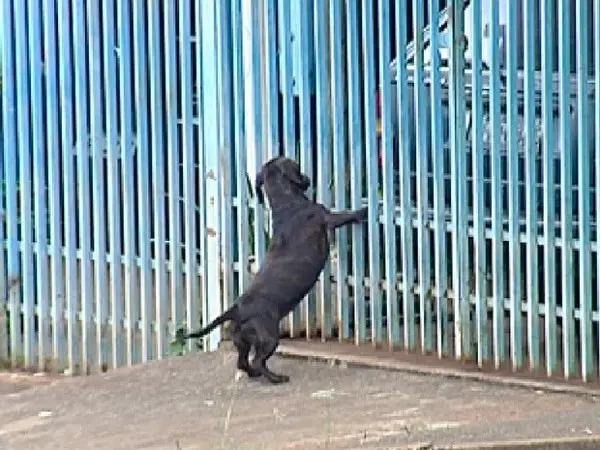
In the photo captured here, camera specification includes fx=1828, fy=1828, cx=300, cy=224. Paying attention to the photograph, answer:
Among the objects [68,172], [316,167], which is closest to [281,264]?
[316,167]

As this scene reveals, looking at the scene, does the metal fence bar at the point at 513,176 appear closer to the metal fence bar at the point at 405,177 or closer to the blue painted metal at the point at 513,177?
the blue painted metal at the point at 513,177

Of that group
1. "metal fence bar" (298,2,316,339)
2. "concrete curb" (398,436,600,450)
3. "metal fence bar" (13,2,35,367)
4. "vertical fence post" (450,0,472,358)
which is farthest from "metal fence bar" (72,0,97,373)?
"concrete curb" (398,436,600,450)

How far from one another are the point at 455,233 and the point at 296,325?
3.48 feet

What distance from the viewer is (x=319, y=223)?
8.51m

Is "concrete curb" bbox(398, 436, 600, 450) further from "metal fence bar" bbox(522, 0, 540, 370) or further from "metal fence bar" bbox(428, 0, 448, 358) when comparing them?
"metal fence bar" bbox(428, 0, 448, 358)

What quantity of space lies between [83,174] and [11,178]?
20.6 inches

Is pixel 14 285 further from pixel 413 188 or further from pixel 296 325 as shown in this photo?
pixel 413 188

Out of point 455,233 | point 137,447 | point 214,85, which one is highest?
point 214,85

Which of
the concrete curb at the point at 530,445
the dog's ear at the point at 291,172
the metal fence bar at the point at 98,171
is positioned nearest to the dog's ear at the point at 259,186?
the dog's ear at the point at 291,172

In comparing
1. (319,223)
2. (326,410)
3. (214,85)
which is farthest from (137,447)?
(214,85)

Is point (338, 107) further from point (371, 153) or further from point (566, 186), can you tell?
point (566, 186)

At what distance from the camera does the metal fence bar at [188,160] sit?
9.22 m

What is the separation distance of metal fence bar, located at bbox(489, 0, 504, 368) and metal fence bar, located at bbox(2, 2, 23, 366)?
286 centimetres

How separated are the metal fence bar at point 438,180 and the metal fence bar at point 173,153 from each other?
145 cm
